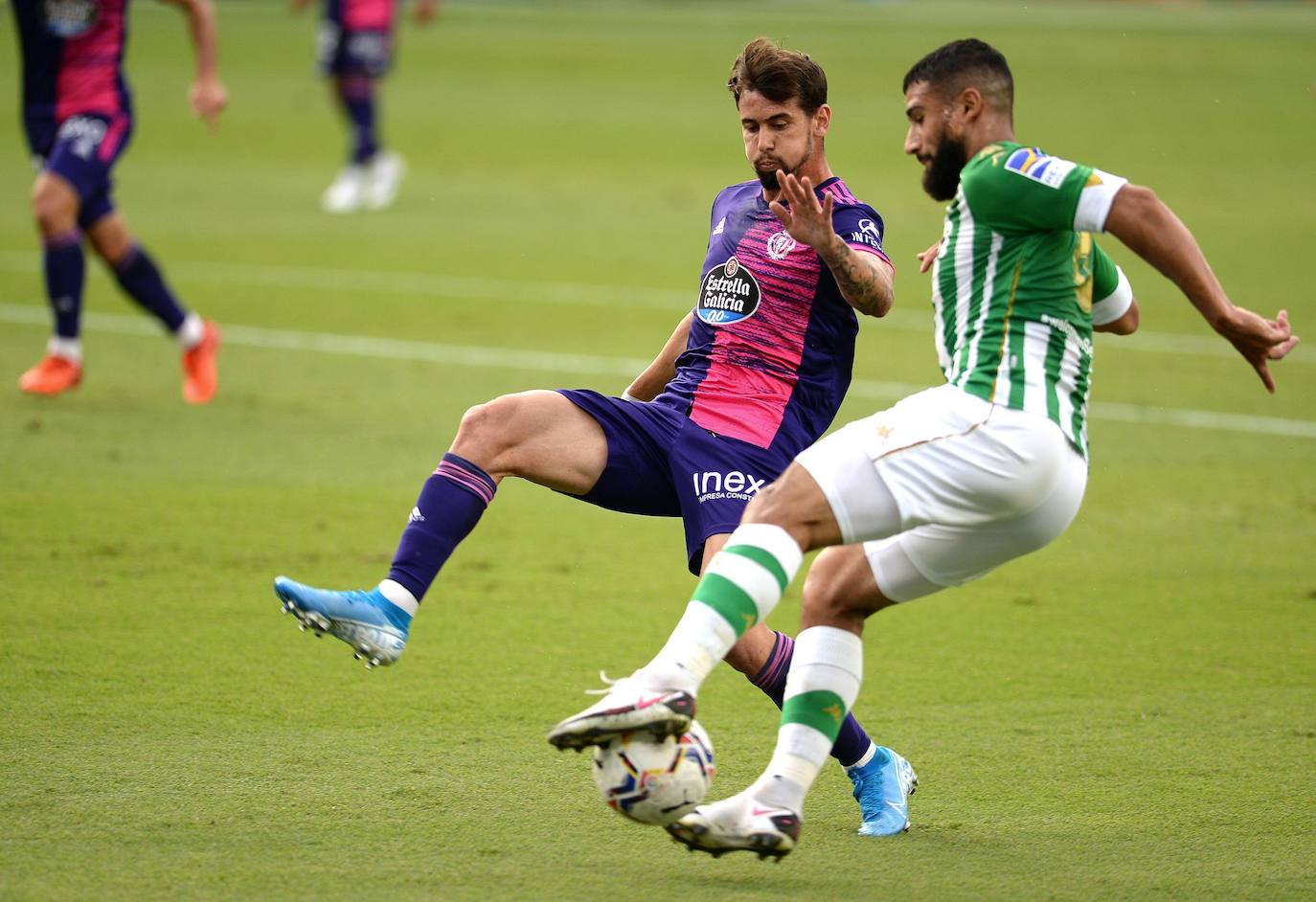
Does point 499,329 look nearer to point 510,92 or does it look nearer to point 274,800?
point 274,800

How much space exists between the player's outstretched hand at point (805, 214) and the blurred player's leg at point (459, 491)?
968mm

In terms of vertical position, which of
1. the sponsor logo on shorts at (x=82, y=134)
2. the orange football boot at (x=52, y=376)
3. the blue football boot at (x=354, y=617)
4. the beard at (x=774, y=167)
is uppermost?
the beard at (x=774, y=167)

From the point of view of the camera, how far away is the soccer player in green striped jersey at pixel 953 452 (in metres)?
4.12

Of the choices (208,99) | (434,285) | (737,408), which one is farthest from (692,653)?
(434,285)

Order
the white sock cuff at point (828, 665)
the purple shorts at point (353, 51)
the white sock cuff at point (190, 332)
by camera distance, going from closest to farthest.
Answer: the white sock cuff at point (828, 665) → the white sock cuff at point (190, 332) → the purple shorts at point (353, 51)

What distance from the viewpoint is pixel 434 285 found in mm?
15625

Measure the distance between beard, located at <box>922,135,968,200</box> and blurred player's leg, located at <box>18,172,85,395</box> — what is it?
Result: 7.03 m

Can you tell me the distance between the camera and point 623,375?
11742mm

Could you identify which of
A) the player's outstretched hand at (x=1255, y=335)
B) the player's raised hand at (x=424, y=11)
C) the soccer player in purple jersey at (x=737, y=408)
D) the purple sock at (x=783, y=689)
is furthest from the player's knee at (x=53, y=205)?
the player's raised hand at (x=424, y=11)

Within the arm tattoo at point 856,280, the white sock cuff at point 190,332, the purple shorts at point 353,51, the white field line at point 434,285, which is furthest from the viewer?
the purple shorts at point 353,51

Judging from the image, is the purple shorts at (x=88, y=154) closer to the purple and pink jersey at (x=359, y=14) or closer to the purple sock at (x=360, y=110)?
the purple sock at (x=360, y=110)

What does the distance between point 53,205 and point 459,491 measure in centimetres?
619

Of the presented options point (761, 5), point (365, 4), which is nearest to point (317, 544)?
point (365, 4)

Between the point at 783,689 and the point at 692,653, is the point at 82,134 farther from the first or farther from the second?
the point at 692,653
